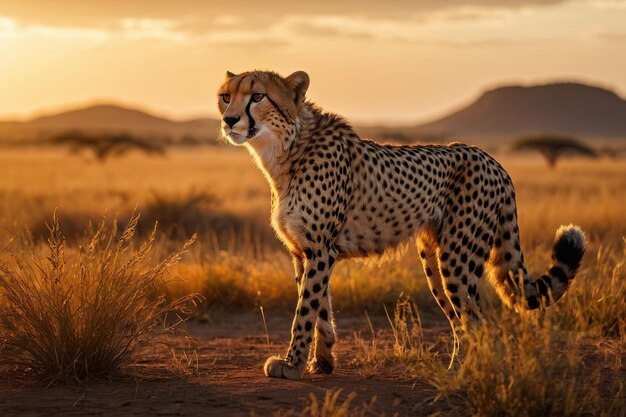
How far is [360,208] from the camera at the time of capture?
4445 mm

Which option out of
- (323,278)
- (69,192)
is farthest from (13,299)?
(69,192)

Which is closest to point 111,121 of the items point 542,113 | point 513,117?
point 513,117

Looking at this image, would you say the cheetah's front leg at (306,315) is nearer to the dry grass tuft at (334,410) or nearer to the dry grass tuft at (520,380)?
the dry grass tuft at (334,410)

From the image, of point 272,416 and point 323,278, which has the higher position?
point 323,278

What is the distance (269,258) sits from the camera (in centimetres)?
763

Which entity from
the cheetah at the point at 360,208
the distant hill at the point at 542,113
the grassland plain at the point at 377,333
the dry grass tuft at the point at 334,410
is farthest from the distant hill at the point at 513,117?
the dry grass tuft at the point at 334,410

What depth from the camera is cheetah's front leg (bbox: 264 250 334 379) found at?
13.9 feet

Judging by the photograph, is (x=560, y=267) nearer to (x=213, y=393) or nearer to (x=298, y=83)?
(x=298, y=83)

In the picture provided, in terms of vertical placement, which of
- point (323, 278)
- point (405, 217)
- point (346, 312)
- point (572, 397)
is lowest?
point (346, 312)

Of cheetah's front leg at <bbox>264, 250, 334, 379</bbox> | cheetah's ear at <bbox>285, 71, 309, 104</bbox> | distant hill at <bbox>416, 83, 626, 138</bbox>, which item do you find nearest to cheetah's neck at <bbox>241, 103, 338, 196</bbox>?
cheetah's ear at <bbox>285, 71, 309, 104</bbox>

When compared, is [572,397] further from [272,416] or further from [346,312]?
[346,312]

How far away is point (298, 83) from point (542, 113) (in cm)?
14464

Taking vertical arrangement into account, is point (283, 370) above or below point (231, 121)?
below

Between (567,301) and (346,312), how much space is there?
1738 millimetres
